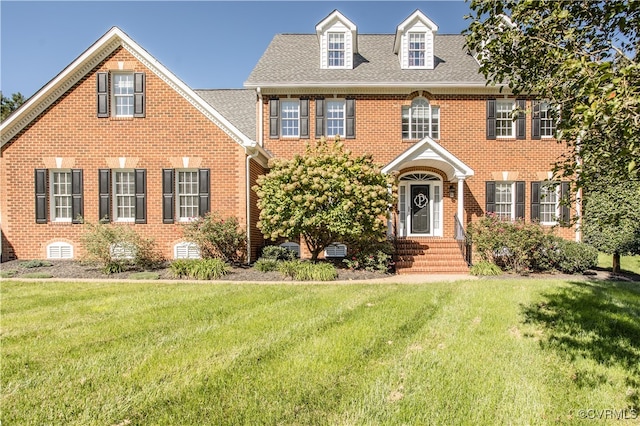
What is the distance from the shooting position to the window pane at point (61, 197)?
1211 centimetres

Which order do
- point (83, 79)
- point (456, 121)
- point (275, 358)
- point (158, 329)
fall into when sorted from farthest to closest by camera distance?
point (456, 121)
point (83, 79)
point (158, 329)
point (275, 358)

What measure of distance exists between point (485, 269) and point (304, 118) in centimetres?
828

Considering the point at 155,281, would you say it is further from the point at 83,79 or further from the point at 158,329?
the point at 83,79

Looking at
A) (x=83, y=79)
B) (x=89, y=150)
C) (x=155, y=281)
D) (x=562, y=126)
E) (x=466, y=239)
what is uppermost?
(x=83, y=79)

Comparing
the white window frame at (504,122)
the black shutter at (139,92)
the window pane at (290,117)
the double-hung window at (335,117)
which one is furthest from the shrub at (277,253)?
the white window frame at (504,122)

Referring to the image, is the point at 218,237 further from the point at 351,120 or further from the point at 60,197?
the point at 351,120

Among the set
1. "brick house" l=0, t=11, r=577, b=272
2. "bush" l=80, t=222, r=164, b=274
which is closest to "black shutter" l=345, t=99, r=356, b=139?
"brick house" l=0, t=11, r=577, b=272

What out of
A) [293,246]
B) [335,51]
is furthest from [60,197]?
[335,51]

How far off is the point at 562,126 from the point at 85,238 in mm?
11713

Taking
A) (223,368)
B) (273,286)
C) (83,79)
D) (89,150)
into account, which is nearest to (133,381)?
(223,368)

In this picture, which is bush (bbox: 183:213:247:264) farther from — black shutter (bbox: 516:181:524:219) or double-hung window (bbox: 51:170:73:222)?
black shutter (bbox: 516:181:524:219)

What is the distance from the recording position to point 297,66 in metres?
14.2

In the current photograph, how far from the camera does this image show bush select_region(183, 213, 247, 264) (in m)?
11.1

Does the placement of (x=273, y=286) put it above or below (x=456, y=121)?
below
